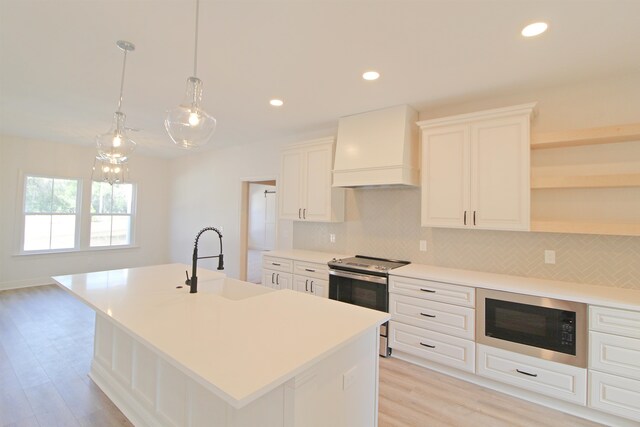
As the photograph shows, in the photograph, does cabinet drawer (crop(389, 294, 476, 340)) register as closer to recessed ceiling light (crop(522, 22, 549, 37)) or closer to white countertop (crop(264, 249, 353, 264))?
white countertop (crop(264, 249, 353, 264))

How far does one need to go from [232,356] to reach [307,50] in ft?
7.02

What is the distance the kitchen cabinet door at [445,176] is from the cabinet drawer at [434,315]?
81 cm

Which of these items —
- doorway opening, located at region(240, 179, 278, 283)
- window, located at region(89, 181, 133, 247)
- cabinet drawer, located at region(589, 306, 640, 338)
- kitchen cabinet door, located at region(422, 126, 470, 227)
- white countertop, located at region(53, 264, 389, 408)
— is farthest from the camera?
doorway opening, located at region(240, 179, 278, 283)

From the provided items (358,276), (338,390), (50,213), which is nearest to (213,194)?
(50,213)

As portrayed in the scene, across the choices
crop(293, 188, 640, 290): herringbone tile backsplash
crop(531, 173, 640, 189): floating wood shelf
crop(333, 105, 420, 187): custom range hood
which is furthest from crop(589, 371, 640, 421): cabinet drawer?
crop(333, 105, 420, 187): custom range hood

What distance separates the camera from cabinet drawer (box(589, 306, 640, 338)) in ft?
6.66

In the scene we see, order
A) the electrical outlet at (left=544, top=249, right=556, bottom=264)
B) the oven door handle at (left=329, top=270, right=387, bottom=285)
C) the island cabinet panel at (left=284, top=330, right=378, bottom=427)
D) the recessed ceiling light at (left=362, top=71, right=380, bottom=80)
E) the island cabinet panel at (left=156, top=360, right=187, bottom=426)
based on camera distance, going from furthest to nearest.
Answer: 1. the oven door handle at (left=329, top=270, right=387, bottom=285)
2. the electrical outlet at (left=544, top=249, right=556, bottom=264)
3. the recessed ceiling light at (left=362, top=71, right=380, bottom=80)
4. the island cabinet panel at (left=156, top=360, right=187, bottom=426)
5. the island cabinet panel at (left=284, top=330, right=378, bottom=427)

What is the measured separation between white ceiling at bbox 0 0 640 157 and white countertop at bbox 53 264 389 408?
1.82m

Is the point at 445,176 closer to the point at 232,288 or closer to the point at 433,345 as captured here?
the point at 433,345

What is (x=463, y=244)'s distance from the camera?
321 centimetres

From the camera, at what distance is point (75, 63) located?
8.42ft

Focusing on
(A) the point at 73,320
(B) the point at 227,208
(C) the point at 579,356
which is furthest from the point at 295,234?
(C) the point at 579,356

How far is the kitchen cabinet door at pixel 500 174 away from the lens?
2.63 m

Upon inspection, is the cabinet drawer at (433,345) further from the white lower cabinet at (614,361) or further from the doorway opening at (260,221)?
the doorway opening at (260,221)
